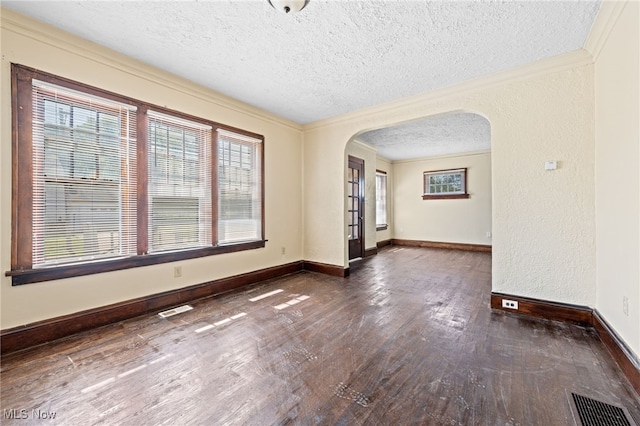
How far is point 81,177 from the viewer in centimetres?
245

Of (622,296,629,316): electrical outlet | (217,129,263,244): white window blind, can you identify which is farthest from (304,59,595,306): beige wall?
(217,129,263,244): white window blind

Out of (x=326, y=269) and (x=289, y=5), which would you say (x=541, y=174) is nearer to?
(x=289, y=5)

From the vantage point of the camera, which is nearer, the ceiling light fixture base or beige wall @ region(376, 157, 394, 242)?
the ceiling light fixture base

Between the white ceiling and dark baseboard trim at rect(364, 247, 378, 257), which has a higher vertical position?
the white ceiling

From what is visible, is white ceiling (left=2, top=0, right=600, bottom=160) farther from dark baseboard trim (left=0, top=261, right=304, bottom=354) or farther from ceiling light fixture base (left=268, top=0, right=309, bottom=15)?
dark baseboard trim (left=0, top=261, right=304, bottom=354)

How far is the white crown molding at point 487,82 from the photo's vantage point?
256 centimetres

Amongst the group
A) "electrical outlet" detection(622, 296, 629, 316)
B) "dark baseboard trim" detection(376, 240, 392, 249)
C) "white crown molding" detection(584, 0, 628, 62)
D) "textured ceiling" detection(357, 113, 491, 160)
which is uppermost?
"textured ceiling" detection(357, 113, 491, 160)

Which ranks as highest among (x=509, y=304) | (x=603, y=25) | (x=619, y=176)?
(x=603, y=25)

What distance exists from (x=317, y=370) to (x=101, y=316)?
2182 millimetres

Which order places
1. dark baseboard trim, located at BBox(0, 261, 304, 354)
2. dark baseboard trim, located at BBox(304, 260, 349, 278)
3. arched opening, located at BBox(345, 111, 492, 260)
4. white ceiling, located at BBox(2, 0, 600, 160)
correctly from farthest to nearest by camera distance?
arched opening, located at BBox(345, 111, 492, 260), dark baseboard trim, located at BBox(304, 260, 349, 278), dark baseboard trim, located at BBox(0, 261, 304, 354), white ceiling, located at BBox(2, 0, 600, 160)

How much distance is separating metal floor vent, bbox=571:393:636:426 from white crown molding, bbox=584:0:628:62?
101 inches

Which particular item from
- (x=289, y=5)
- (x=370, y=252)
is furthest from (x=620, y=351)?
(x=370, y=252)

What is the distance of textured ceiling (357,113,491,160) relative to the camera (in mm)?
4652

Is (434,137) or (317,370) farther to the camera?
(434,137)
